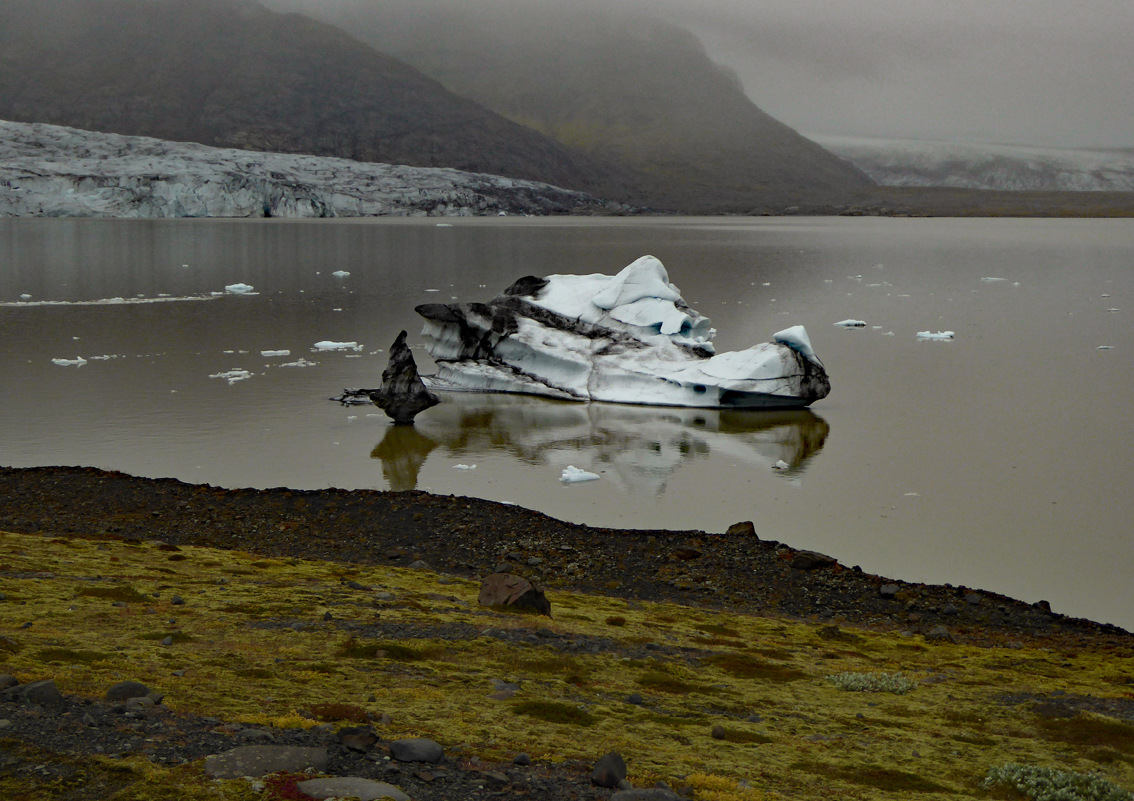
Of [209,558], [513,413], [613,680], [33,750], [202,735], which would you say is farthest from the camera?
[513,413]

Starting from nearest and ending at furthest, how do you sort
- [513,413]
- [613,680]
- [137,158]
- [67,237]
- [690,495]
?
1. [613,680]
2. [690,495]
3. [513,413]
4. [67,237]
5. [137,158]

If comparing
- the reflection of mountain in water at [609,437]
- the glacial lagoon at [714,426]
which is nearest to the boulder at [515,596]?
the glacial lagoon at [714,426]

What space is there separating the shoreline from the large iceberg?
8.46m

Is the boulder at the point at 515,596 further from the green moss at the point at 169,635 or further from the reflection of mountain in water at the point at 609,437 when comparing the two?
the reflection of mountain in water at the point at 609,437

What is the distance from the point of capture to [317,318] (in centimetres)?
3338

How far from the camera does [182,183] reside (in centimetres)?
10350

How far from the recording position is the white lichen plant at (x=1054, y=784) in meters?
5.11

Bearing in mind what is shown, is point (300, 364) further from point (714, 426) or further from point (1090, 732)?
point (1090, 732)

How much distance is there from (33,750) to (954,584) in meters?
9.40

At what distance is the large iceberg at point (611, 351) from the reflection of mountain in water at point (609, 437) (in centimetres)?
48

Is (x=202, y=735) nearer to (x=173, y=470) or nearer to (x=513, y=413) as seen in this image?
(x=173, y=470)

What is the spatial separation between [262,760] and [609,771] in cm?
163

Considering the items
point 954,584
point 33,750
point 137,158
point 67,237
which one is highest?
point 137,158

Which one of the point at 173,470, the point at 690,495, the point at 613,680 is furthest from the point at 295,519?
the point at 613,680
